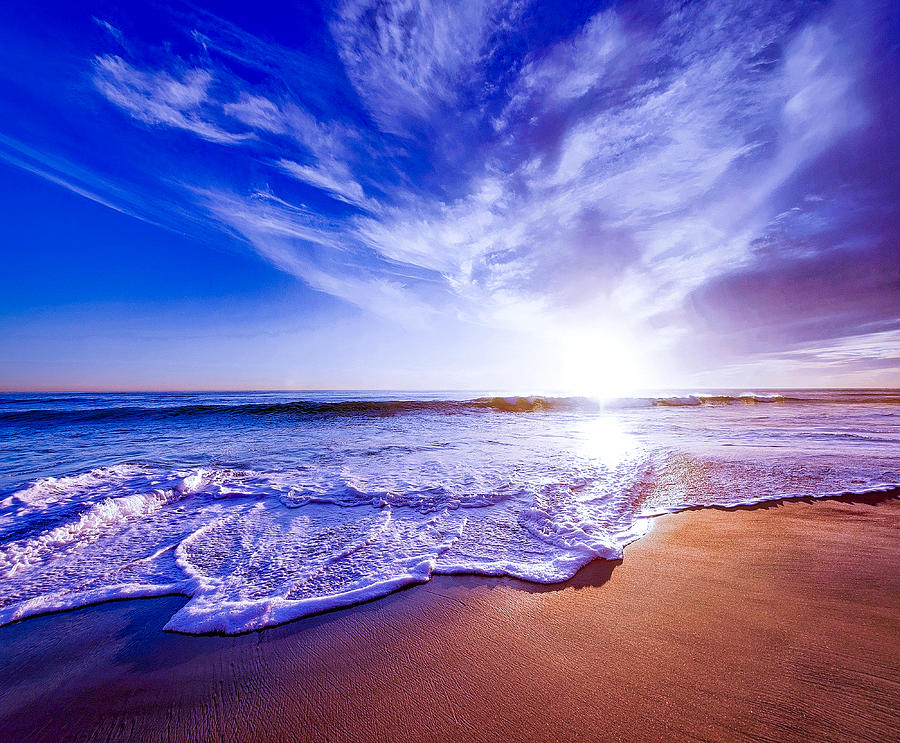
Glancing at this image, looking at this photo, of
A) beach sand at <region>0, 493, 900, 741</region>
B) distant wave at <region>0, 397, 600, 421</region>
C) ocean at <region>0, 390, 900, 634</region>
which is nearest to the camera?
beach sand at <region>0, 493, 900, 741</region>

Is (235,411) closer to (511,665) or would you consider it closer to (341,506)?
(341,506)

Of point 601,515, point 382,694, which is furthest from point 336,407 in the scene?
point 382,694

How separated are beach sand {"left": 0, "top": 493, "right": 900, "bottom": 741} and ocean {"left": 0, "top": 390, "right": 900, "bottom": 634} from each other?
287mm

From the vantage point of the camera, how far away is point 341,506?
496 centimetres

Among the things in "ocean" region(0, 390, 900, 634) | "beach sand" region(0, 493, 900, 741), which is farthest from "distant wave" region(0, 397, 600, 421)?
"beach sand" region(0, 493, 900, 741)

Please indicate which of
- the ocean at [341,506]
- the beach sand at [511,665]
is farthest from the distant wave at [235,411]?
the beach sand at [511,665]

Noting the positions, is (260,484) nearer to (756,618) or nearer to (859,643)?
(756,618)

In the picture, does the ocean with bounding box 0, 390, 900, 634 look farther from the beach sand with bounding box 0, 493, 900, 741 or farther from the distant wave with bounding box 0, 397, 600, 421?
the distant wave with bounding box 0, 397, 600, 421

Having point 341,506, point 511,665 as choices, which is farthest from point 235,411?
point 511,665

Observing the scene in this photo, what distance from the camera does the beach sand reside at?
175 cm

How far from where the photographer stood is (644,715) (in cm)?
175

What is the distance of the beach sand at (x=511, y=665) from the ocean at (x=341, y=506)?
11.3 inches

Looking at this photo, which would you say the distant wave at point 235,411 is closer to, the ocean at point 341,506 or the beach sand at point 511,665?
the ocean at point 341,506

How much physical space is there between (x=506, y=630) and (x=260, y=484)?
509cm
